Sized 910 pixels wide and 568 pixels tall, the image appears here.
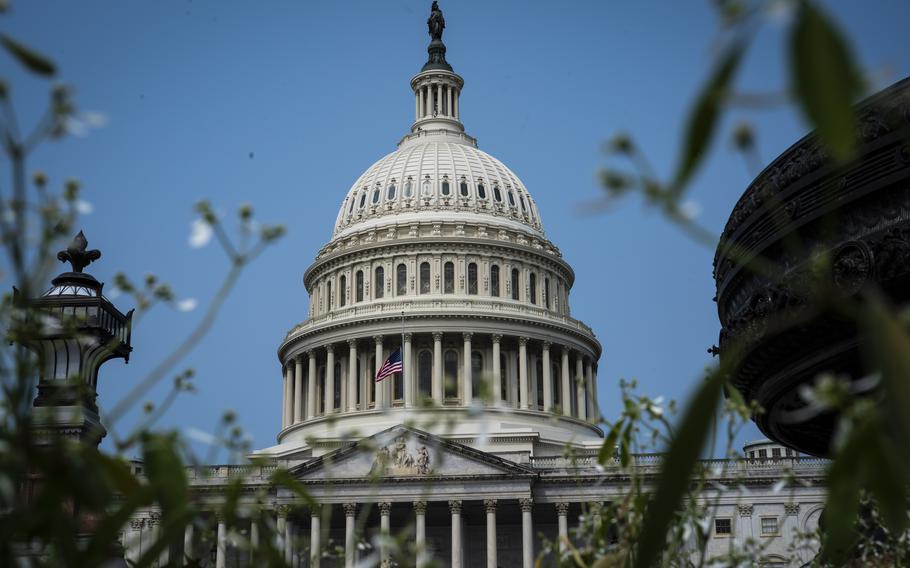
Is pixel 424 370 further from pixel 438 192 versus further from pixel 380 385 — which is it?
pixel 438 192

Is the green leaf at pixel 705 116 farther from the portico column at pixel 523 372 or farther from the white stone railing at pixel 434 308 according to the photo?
the white stone railing at pixel 434 308

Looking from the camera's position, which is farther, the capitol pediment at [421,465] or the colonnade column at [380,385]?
the colonnade column at [380,385]

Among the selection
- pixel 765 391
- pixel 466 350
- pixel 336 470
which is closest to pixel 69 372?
pixel 765 391

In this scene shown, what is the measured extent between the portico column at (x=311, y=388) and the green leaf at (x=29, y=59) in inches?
3719

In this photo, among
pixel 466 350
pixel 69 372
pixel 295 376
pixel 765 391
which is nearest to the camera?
pixel 765 391

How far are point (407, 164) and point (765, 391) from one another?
98.5 metres

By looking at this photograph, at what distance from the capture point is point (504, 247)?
99.2 metres

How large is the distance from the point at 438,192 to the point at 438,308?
44.4 ft

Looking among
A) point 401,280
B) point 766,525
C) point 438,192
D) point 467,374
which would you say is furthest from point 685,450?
point 438,192

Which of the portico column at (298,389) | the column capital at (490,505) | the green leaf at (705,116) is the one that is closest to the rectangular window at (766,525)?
the column capital at (490,505)

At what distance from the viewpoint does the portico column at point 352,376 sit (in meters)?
92.7

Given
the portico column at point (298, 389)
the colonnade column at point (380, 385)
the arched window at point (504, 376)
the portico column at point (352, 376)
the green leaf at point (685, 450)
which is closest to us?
the green leaf at point (685, 450)

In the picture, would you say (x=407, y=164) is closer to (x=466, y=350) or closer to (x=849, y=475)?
(x=466, y=350)

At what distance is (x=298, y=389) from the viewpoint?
9938 centimetres
